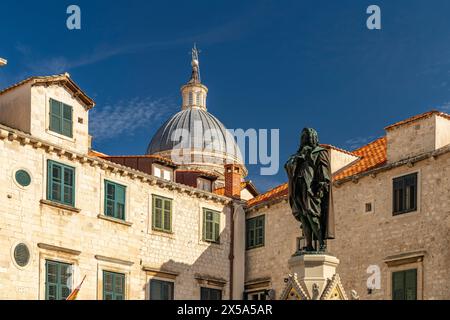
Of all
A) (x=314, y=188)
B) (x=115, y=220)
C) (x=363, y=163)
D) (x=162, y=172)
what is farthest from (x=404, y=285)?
(x=314, y=188)

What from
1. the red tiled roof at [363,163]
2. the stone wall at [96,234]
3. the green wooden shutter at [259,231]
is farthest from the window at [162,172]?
the green wooden shutter at [259,231]

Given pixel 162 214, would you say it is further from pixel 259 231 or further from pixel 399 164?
pixel 399 164

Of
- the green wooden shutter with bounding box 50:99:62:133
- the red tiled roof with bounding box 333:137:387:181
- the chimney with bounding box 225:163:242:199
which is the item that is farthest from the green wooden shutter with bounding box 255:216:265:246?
the green wooden shutter with bounding box 50:99:62:133

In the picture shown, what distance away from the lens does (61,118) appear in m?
31.7

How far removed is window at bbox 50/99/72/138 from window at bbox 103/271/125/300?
618 cm

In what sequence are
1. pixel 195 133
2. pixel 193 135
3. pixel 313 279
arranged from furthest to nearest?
pixel 195 133 → pixel 193 135 → pixel 313 279

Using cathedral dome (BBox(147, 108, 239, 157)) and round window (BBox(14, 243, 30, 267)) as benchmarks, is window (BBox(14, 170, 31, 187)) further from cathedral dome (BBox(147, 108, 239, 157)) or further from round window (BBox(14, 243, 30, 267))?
cathedral dome (BBox(147, 108, 239, 157))

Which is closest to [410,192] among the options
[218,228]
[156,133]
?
[218,228]

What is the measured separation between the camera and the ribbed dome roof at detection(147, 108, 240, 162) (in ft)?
256

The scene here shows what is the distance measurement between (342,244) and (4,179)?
47.0 feet

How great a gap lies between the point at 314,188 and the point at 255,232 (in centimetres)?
2380

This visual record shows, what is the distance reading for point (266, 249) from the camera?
123ft

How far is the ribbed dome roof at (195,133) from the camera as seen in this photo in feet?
256

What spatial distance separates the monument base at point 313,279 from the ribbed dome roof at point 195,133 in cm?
6105
